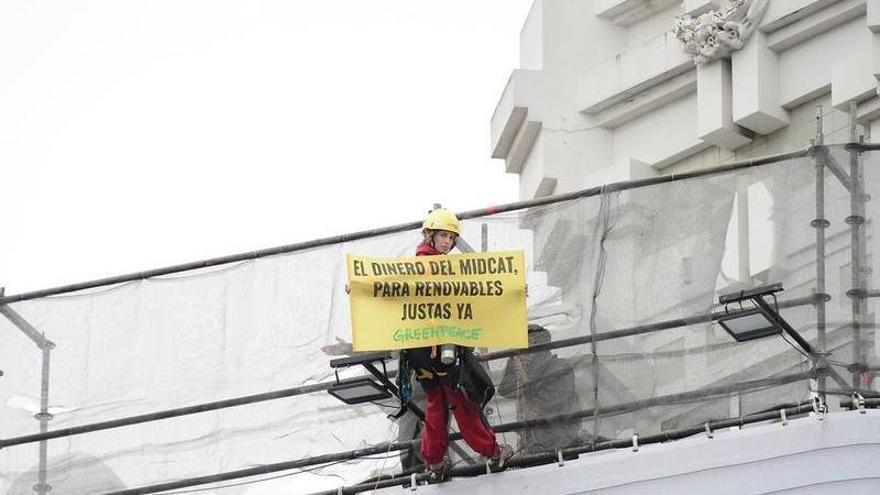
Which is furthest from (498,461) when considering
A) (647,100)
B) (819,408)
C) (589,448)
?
(647,100)

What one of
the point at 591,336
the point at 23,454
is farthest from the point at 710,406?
the point at 23,454

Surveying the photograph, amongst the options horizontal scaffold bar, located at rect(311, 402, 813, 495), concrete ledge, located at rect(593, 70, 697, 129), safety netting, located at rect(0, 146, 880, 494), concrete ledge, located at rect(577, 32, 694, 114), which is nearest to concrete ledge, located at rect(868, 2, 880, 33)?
concrete ledge, located at rect(577, 32, 694, 114)

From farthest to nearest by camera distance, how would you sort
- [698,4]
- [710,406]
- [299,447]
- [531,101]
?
1. [531,101]
2. [698,4]
3. [299,447]
4. [710,406]

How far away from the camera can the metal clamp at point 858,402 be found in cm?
1870

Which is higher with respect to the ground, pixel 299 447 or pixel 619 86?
pixel 619 86

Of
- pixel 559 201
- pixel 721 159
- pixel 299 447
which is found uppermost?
pixel 721 159

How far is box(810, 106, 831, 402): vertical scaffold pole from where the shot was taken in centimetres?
1916

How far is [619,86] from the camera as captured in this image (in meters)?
29.2

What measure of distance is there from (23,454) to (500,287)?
4911 mm

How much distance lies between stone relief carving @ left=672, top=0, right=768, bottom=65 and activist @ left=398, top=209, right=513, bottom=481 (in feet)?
26.8

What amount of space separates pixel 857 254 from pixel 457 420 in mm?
3477

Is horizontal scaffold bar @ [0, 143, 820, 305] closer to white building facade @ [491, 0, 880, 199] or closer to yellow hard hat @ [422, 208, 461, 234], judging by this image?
yellow hard hat @ [422, 208, 461, 234]

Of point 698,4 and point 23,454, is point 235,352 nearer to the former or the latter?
point 23,454

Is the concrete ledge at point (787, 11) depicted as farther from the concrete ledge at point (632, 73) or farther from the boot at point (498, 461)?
the boot at point (498, 461)
